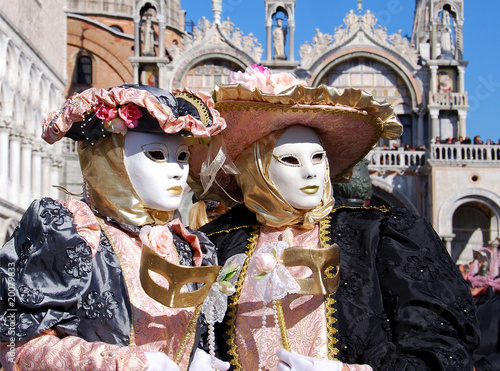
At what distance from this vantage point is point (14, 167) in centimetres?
1748

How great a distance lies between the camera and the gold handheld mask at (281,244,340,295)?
303 centimetres

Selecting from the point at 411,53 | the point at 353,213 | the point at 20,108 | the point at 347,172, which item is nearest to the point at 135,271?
the point at 353,213

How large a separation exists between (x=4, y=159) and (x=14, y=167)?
0.95 meters

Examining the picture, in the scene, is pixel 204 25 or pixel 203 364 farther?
pixel 204 25

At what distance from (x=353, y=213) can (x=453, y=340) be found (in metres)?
0.82

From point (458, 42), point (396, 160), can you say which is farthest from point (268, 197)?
point (458, 42)

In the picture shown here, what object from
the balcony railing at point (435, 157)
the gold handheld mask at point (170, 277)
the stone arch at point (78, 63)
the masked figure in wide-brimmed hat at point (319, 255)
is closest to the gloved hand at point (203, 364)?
the masked figure in wide-brimmed hat at point (319, 255)

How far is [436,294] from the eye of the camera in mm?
3088

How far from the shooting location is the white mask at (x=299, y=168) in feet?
11.0

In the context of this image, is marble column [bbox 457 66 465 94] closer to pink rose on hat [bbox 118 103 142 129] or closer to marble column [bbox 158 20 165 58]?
marble column [bbox 158 20 165 58]

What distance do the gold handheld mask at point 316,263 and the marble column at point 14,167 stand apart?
49.9 feet

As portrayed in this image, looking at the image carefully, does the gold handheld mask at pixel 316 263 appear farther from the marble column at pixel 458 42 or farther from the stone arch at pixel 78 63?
the stone arch at pixel 78 63

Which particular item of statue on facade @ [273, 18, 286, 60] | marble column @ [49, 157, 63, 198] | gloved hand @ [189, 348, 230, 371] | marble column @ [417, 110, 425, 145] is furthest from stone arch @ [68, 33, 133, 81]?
gloved hand @ [189, 348, 230, 371]

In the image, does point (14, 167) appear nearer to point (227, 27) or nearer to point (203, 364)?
point (227, 27)
